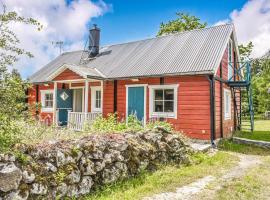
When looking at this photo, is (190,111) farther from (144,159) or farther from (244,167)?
(144,159)

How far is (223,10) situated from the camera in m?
17.0

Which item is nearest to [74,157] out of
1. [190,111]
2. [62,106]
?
[190,111]

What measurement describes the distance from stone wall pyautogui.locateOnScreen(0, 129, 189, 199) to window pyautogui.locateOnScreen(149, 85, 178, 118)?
14.6 feet

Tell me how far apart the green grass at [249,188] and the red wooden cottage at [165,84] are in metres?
3.75

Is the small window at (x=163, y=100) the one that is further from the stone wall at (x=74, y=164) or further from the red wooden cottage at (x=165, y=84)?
the stone wall at (x=74, y=164)

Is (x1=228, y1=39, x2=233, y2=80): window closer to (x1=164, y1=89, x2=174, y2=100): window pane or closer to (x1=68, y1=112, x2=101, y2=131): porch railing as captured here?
(x1=164, y1=89, x2=174, y2=100): window pane

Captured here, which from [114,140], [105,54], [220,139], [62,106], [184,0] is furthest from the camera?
[105,54]

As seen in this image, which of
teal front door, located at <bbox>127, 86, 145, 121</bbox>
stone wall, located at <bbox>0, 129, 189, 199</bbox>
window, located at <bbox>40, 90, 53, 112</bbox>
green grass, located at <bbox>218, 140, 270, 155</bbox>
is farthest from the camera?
window, located at <bbox>40, 90, 53, 112</bbox>

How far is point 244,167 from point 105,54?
38.0 feet

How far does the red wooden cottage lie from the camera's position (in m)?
10.5

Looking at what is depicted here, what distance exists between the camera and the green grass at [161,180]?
5015mm

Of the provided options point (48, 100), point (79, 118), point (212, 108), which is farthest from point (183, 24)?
point (212, 108)

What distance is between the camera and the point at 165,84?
11.4 metres

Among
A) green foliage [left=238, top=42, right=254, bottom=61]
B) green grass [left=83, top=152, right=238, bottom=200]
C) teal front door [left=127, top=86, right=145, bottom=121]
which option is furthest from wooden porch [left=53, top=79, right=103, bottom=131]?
green foliage [left=238, top=42, right=254, bottom=61]
